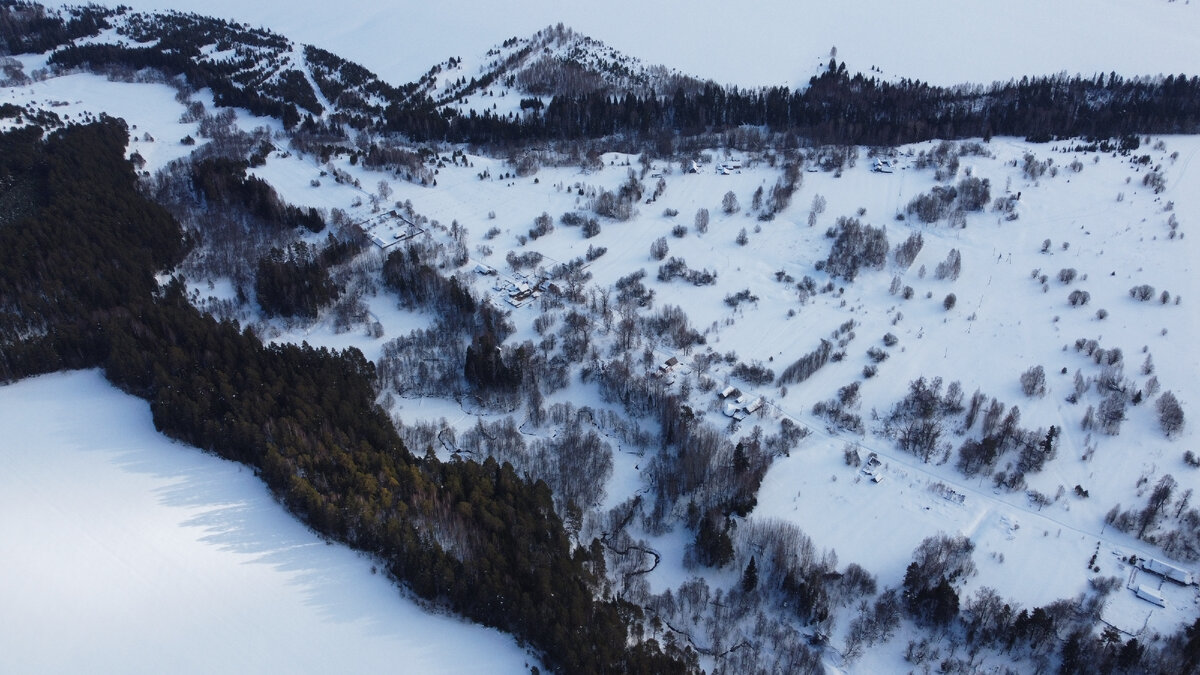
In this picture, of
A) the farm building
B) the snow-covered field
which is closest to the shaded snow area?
the snow-covered field

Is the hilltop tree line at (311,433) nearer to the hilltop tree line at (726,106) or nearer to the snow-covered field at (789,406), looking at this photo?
the snow-covered field at (789,406)

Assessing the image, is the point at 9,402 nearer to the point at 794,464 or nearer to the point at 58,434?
the point at 58,434

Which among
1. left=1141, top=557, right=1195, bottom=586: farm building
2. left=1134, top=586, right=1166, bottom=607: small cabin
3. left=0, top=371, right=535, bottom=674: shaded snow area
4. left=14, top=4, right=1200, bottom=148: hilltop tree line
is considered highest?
left=14, top=4, right=1200, bottom=148: hilltop tree line

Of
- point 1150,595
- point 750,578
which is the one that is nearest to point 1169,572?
point 1150,595

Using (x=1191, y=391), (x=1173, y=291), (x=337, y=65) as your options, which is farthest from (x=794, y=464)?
(x=337, y=65)

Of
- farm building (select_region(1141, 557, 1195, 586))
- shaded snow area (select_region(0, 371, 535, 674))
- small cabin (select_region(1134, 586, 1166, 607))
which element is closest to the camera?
shaded snow area (select_region(0, 371, 535, 674))

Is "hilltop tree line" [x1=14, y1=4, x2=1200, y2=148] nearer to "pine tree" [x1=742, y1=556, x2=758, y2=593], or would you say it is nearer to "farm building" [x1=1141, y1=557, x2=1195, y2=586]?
"farm building" [x1=1141, y1=557, x2=1195, y2=586]
